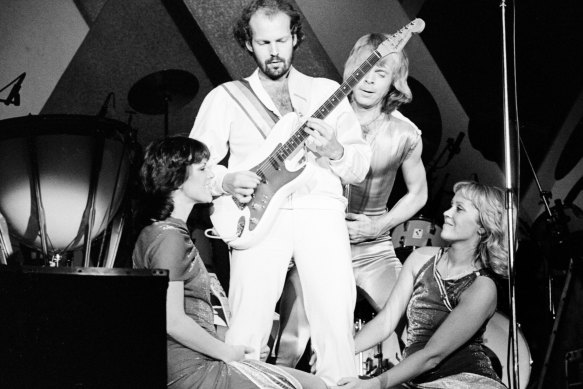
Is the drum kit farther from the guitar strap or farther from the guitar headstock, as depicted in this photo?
the guitar headstock

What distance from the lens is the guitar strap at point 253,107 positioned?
367 centimetres

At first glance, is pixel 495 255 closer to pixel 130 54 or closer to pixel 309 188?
pixel 309 188

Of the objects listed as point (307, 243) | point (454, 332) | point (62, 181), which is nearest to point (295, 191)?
point (307, 243)

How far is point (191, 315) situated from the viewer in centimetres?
301

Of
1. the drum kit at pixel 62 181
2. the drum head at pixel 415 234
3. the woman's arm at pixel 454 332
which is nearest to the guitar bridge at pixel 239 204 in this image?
the drum kit at pixel 62 181

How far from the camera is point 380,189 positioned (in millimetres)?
4094

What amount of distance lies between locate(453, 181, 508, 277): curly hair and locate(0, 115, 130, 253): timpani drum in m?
1.64

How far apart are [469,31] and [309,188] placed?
1788 millimetres

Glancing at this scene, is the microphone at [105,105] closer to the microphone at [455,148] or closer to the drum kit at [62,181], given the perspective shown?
the drum kit at [62,181]

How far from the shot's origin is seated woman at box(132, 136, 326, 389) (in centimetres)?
289

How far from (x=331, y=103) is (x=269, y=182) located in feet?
1.53

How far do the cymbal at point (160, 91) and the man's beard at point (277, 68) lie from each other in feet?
2.10

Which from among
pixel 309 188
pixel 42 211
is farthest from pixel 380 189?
pixel 42 211

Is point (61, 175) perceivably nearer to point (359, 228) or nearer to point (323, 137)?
point (323, 137)
